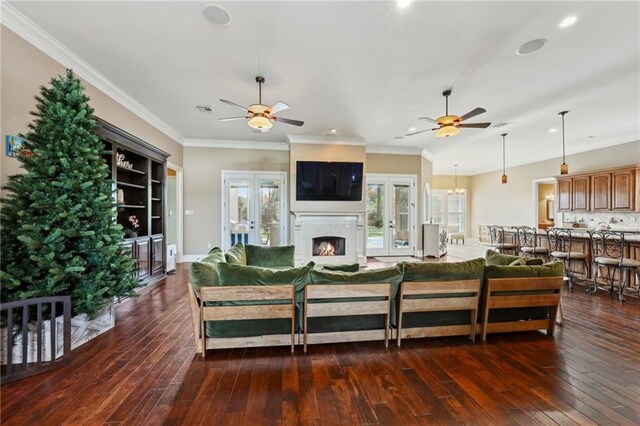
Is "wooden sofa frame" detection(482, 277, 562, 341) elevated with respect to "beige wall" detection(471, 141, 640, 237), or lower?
lower

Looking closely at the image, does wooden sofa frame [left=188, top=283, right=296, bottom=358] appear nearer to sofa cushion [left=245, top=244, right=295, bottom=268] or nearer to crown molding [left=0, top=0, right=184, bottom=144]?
sofa cushion [left=245, top=244, right=295, bottom=268]

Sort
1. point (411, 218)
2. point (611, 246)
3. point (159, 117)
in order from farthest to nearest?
1. point (411, 218)
2. point (159, 117)
3. point (611, 246)

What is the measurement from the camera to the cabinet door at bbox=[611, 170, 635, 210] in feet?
20.2

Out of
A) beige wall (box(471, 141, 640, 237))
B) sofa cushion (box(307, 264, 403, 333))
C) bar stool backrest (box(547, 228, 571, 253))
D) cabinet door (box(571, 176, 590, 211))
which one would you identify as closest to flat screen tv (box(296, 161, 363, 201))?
bar stool backrest (box(547, 228, 571, 253))

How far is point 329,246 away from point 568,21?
5348 millimetres

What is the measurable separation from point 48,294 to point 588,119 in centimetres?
844

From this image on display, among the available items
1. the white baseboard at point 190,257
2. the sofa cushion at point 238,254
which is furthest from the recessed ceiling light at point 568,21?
the white baseboard at point 190,257

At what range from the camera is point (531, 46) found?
2.98m

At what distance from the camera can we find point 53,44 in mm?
2943

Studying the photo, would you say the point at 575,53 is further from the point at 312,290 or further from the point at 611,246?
the point at 312,290

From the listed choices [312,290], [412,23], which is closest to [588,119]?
[412,23]

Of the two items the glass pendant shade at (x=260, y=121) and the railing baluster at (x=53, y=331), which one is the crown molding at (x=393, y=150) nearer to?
the glass pendant shade at (x=260, y=121)

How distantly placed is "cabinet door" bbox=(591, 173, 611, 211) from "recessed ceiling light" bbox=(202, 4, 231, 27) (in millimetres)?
8829

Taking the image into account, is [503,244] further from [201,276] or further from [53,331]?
[53,331]
